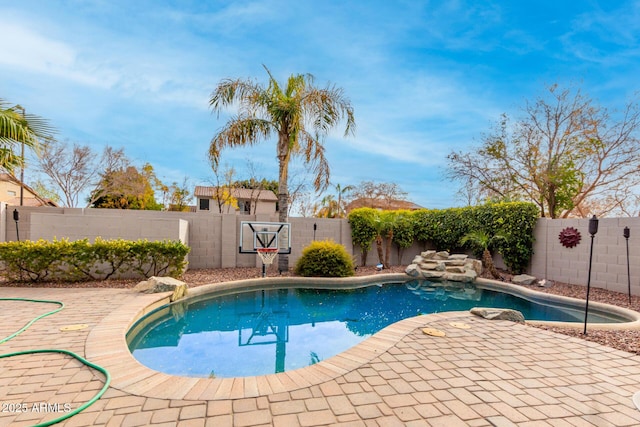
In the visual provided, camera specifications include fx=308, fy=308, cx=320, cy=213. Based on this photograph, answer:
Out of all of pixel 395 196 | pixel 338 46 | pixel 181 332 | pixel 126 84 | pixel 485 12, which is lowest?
pixel 181 332

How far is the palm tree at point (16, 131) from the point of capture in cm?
546

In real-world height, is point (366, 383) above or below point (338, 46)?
below

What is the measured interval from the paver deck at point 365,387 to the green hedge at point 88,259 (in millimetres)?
3176

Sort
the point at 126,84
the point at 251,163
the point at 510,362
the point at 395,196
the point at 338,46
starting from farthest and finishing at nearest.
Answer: the point at 395,196
the point at 251,163
the point at 126,84
the point at 338,46
the point at 510,362

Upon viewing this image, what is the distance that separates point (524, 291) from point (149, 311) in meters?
7.97

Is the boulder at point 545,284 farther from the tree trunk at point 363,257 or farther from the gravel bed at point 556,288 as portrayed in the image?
the tree trunk at point 363,257

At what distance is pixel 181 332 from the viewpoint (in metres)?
4.63

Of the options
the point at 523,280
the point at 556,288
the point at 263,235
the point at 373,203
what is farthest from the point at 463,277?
the point at 373,203

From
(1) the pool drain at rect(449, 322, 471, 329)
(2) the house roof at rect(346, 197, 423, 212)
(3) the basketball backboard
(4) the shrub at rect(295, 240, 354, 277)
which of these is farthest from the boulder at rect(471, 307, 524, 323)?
(2) the house roof at rect(346, 197, 423, 212)

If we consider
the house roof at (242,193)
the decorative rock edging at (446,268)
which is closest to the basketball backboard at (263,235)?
the decorative rock edging at (446,268)

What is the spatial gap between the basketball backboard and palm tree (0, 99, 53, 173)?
5.06 m

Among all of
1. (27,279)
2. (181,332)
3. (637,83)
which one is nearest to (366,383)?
(181,332)

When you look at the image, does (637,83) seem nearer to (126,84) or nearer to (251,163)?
(126,84)

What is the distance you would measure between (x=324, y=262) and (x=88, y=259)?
5361mm
